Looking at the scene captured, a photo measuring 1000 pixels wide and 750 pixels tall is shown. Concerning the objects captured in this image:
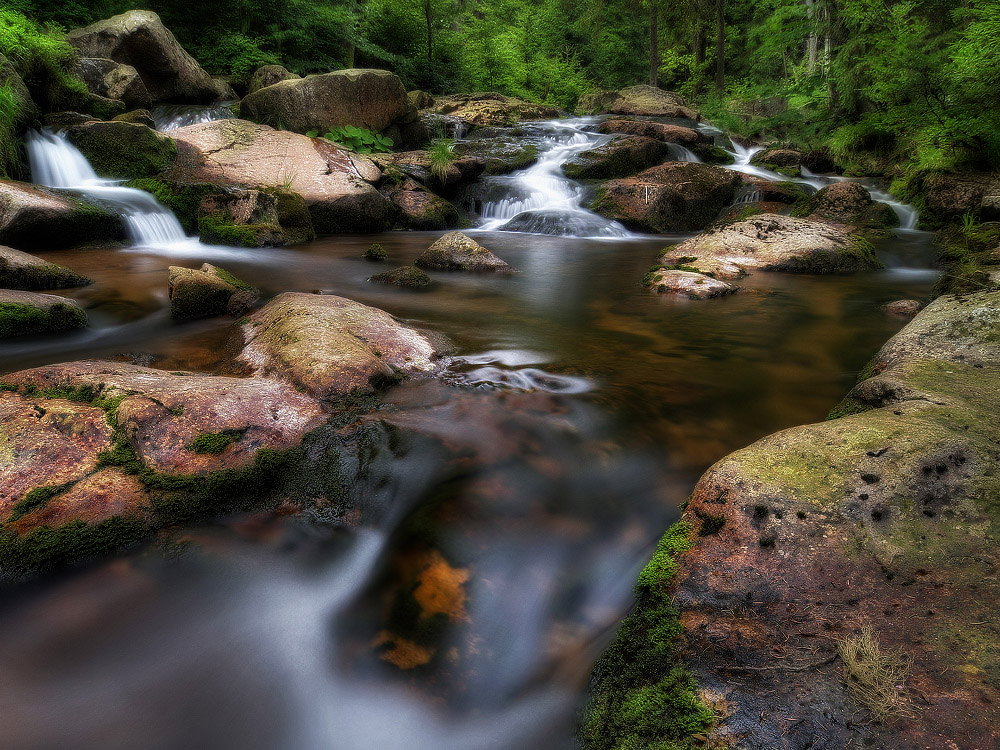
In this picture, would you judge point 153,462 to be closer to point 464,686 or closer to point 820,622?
point 464,686

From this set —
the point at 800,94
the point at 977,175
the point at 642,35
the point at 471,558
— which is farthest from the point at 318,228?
the point at 642,35

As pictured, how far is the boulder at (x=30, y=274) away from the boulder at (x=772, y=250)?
709 cm

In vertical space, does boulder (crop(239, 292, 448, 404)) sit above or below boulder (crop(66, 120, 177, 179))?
below

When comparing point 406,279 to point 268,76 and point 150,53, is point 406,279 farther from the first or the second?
point 268,76

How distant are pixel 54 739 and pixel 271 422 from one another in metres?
1.36

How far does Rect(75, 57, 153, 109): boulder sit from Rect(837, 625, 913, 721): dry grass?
15.3 m

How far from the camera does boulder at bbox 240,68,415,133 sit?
494 inches

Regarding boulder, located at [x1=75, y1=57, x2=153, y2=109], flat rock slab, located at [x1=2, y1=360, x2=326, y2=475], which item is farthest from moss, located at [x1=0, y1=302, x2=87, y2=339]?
boulder, located at [x1=75, y1=57, x2=153, y2=109]

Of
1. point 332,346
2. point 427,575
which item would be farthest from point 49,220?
point 427,575

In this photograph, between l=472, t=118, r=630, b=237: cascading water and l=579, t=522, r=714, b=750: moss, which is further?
l=472, t=118, r=630, b=237: cascading water

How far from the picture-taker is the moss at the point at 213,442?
2.41 metres

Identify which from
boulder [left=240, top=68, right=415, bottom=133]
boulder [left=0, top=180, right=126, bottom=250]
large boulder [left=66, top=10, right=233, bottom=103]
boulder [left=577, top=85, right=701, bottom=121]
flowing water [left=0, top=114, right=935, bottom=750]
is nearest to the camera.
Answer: flowing water [left=0, top=114, right=935, bottom=750]

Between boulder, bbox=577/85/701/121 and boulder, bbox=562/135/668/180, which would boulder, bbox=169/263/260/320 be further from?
boulder, bbox=577/85/701/121

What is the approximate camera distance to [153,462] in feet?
7.57
